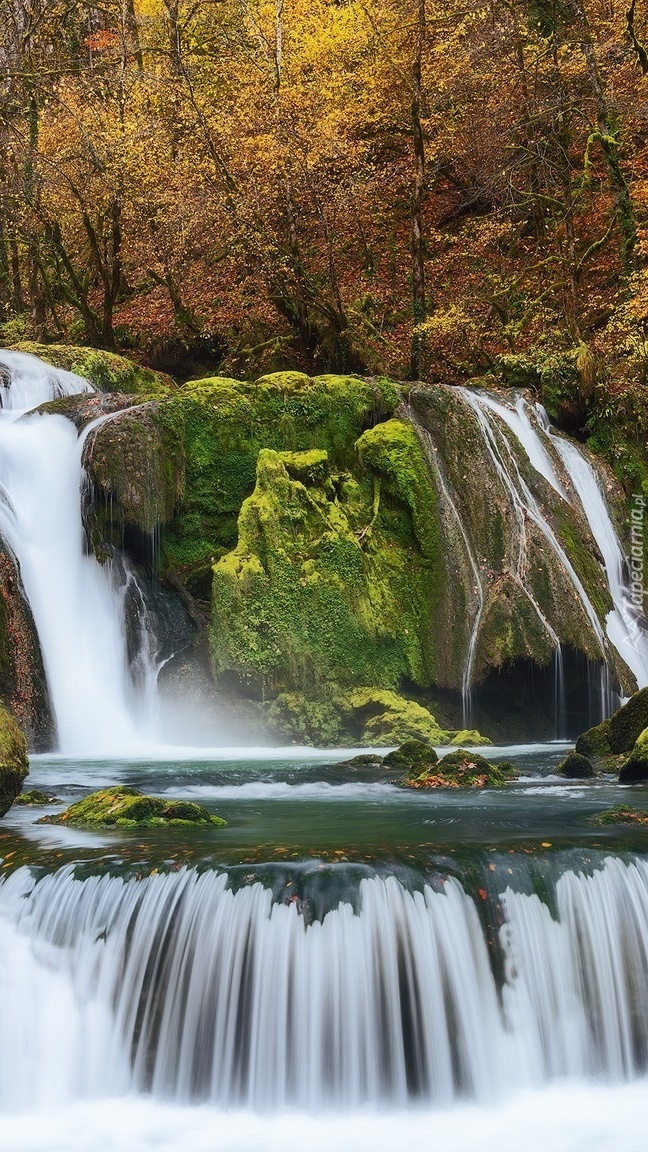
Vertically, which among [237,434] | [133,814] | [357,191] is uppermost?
[357,191]

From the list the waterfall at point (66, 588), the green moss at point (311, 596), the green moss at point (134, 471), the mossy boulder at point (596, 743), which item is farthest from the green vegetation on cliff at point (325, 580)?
the mossy boulder at point (596, 743)

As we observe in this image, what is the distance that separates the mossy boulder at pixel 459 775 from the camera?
941 cm

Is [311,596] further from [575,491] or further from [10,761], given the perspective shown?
[10,761]

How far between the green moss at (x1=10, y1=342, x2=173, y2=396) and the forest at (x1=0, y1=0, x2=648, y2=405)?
2143 mm

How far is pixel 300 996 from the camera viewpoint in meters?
5.62

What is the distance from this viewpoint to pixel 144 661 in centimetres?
1377

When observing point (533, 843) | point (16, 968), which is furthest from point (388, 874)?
point (16, 968)

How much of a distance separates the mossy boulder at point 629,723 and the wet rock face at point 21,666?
6.34 meters

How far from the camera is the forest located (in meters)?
19.9

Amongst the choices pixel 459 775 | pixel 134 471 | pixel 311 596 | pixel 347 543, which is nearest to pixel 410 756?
pixel 459 775

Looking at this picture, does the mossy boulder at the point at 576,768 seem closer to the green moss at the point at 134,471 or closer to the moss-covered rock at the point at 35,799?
the moss-covered rock at the point at 35,799

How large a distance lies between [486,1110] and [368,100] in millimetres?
20996

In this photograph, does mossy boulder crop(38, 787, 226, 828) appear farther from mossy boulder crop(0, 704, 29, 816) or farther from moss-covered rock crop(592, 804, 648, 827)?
moss-covered rock crop(592, 804, 648, 827)

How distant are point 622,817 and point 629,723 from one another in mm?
3861
